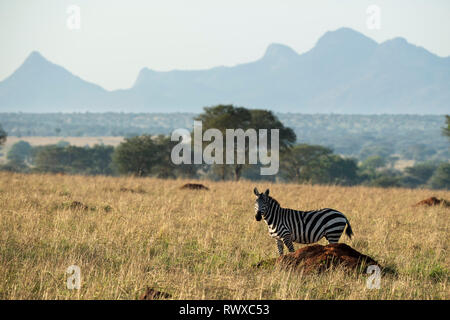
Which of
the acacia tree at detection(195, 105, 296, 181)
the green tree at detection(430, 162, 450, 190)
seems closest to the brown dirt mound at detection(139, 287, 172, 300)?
the acacia tree at detection(195, 105, 296, 181)

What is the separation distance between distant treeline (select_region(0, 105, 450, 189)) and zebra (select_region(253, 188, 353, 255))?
21751 mm

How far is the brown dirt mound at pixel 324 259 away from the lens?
830 cm

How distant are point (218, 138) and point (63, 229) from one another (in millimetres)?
32691

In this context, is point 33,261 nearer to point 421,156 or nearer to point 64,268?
point 64,268

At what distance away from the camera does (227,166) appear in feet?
184

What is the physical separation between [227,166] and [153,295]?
163 ft

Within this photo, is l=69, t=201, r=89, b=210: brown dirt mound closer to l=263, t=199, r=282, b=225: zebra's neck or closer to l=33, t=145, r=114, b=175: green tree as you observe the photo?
l=263, t=199, r=282, b=225: zebra's neck

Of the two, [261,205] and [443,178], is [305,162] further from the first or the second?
[261,205]

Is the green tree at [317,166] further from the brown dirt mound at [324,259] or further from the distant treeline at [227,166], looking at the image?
the brown dirt mound at [324,259]

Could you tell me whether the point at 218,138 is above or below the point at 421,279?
above

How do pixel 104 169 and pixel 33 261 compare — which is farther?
pixel 104 169
